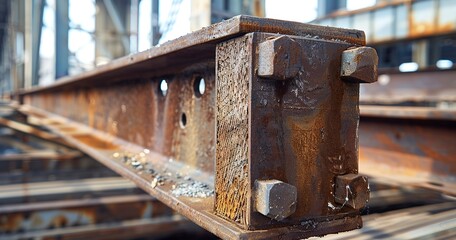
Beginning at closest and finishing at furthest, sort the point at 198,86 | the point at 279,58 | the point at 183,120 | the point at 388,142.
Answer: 1. the point at 279,58
2. the point at 198,86
3. the point at 183,120
4. the point at 388,142

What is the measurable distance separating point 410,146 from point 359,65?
2422 mm

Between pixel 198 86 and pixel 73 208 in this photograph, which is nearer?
pixel 198 86

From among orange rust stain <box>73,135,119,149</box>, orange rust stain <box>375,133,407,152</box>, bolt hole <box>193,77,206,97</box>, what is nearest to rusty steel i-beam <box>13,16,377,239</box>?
bolt hole <box>193,77,206,97</box>

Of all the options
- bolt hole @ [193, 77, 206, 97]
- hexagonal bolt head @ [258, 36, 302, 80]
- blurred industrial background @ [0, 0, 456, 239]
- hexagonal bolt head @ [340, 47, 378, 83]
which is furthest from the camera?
blurred industrial background @ [0, 0, 456, 239]

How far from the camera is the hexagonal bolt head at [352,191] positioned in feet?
3.78

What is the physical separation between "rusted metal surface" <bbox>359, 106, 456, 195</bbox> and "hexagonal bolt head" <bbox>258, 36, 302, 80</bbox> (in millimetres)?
2212

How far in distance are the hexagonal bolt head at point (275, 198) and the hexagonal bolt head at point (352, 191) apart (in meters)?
0.19

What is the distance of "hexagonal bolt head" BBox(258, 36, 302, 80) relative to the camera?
99 cm

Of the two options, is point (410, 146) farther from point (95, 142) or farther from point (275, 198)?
point (275, 198)

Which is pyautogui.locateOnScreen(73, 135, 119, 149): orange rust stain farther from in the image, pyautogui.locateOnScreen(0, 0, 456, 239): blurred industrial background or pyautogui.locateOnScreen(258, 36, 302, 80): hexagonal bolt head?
pyautogui.locateOnScreen(258, 36, 302, 80): hexagonal bolt head

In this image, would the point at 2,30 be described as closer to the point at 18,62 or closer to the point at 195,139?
the point at 18,62

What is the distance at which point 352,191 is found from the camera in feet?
3.78

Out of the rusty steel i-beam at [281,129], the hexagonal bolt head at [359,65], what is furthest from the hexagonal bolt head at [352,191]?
the hexagonal bolt head at [359,65]

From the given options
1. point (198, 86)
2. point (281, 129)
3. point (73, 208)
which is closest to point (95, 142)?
point (73, 208)
